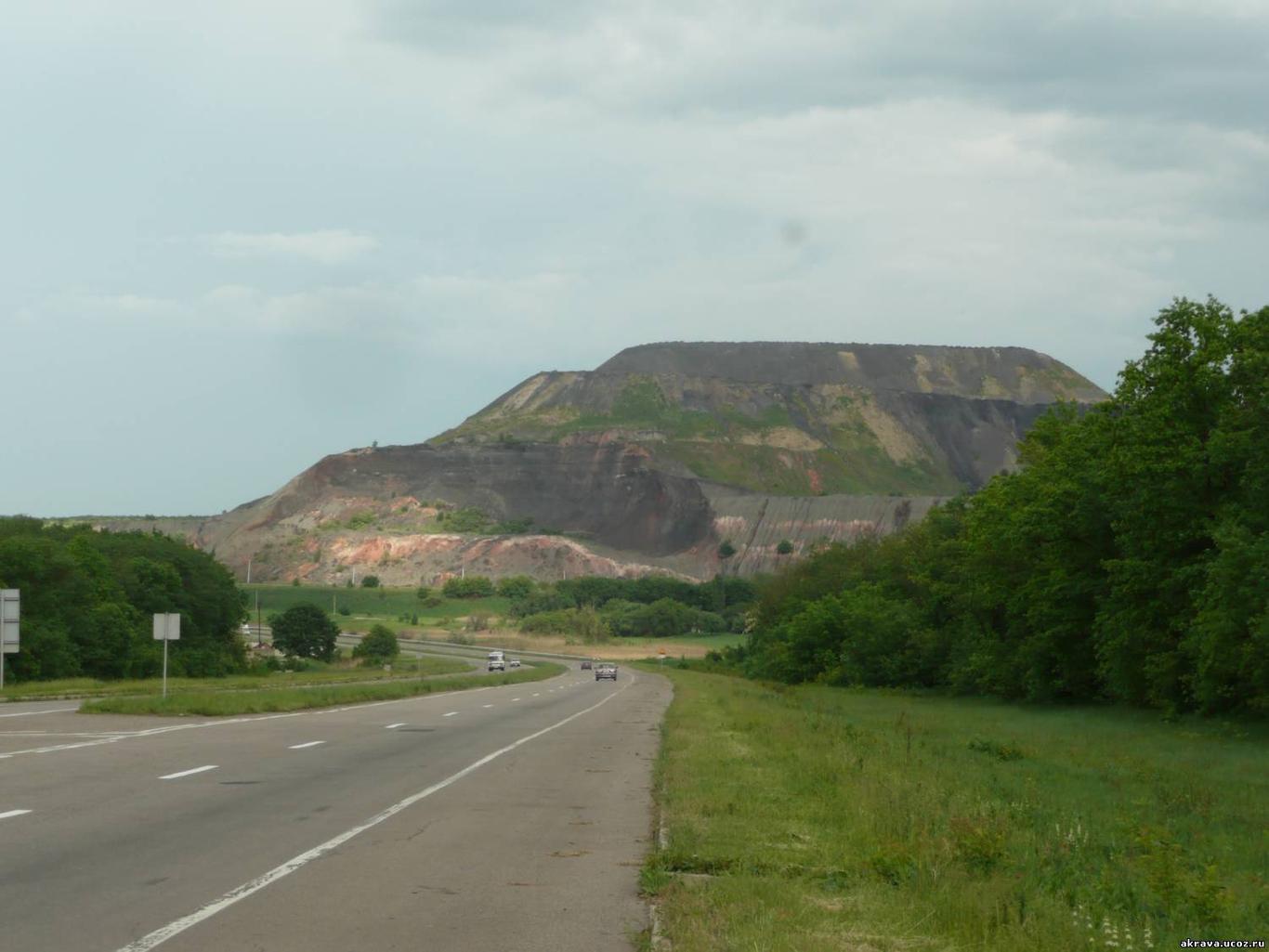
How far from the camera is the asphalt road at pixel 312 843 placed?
9.15m

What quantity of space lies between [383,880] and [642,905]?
84.8 inches

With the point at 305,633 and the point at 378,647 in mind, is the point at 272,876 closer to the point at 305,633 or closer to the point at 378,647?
the point at 378,647

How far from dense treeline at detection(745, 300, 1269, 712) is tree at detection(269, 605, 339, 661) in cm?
6918

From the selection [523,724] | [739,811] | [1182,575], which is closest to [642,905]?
[739,811]

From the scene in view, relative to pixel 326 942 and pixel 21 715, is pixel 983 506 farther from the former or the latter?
pixel 326 942

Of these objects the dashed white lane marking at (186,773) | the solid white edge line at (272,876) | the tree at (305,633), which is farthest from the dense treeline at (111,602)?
the solid white edge line at (272,876)

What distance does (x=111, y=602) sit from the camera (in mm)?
86375

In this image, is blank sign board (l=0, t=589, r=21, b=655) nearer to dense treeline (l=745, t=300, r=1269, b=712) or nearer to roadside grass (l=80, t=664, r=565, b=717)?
roadside grass (l=80, t=664, r=565, b=717)

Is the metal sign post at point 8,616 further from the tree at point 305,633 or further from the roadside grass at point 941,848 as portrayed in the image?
the tree at point 305,633

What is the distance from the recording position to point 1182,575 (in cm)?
4188

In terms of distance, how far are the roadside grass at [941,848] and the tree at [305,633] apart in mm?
103288

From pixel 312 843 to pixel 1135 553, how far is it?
38.5 metres

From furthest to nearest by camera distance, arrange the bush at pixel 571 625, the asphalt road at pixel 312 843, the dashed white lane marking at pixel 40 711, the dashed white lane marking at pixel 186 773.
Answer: the bush at pixel 571 625 → the dashed white lane marking at pixel 40 711 → the dashed white lane marking at pixel 186 773 → the asphalt road at pixel 312 843

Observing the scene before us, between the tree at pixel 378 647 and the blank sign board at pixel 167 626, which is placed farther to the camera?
the tree at pixel 378 647
